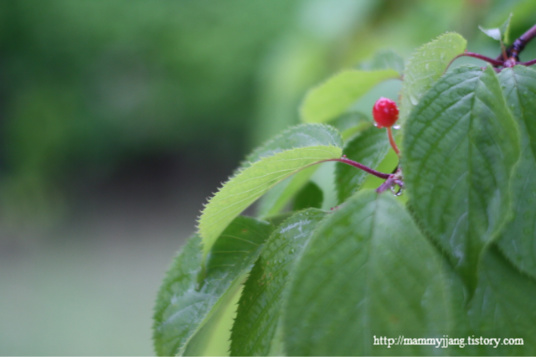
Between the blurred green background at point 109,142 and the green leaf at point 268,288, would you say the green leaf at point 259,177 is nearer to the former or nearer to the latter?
the green leaf at point 268,288

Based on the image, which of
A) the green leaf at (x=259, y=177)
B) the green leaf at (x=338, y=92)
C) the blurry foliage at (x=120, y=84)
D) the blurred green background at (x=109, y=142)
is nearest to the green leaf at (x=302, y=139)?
the green leaf at (x=259, y=177)

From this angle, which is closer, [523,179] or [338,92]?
[523,179]

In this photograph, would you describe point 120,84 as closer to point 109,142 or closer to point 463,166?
point 109,142

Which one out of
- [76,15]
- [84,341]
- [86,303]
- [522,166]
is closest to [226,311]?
[522,166]

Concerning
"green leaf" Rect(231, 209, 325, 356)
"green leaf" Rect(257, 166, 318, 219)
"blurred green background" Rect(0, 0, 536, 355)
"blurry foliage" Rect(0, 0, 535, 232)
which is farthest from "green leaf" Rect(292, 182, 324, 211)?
"blurry foliage" Rect(0, 0, 535, 232)

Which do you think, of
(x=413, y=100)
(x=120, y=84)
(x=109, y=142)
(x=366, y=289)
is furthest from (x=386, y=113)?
(x=109, y=142)
